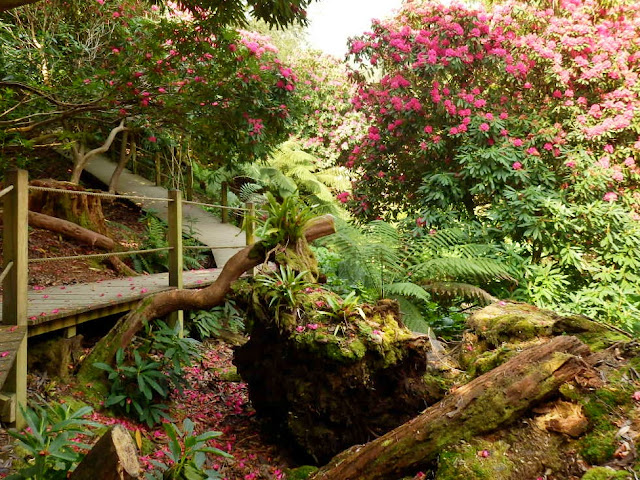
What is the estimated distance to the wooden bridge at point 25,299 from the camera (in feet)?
7.59

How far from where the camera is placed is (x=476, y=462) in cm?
204

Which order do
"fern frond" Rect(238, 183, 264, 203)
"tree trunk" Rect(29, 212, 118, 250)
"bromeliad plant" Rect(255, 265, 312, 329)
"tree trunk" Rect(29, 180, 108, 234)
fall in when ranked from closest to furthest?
"bromeliad plant" Rect(255, 265, 312, 329) < "tree trunk" Rect(29, 212, 118, 250) < "tree trunk" Rect(29, 180, 108, 234) < "fern frond" Rect(238, 183, 264, 203)

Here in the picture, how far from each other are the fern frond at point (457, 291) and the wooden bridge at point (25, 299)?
2.35m

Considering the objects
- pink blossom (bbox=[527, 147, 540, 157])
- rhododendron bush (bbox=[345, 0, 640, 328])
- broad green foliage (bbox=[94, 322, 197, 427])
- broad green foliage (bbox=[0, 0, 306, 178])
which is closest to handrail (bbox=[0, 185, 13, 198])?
broad green foliage (bbox=[94, 322, 197, 427])

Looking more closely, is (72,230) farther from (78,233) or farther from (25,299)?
(25,299)

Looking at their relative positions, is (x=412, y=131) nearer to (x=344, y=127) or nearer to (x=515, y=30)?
(x=515, y=30)

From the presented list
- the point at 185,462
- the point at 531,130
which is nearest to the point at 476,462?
the point at 185,462

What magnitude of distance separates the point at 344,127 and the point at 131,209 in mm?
5549

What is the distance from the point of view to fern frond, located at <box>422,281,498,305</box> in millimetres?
4613

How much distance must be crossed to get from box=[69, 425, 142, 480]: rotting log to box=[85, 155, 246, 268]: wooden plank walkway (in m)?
4.96

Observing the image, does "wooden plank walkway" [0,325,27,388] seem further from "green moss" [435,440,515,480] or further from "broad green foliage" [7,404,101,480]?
"green moss" [435,440,515,480]

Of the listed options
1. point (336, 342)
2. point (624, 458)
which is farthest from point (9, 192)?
point (624, 458)

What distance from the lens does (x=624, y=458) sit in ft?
6.12

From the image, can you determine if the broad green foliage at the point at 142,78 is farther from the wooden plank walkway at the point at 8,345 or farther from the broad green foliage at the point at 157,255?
the wooden plank walkway at the point at 8,345
